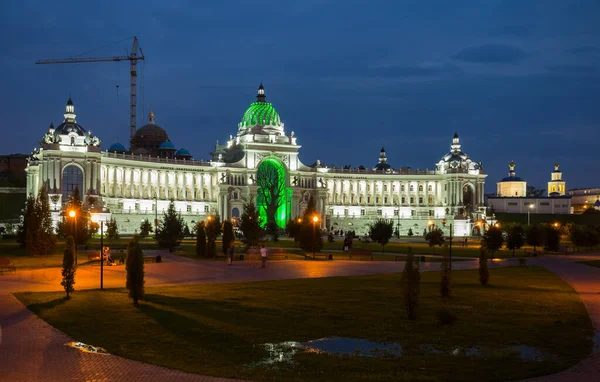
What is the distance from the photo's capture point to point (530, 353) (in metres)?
18.8

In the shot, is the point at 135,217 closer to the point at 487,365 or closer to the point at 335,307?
the point at 335,307

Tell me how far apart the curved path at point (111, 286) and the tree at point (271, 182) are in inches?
2977

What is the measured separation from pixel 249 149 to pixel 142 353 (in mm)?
113559

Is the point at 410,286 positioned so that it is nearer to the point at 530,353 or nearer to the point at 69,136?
the point at 530,353

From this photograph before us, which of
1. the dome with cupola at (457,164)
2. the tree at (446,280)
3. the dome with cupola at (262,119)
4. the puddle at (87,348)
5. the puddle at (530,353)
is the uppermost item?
the dome with cupola at (262,119)

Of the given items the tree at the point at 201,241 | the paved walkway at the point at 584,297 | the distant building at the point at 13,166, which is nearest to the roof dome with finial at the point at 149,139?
the distant building at the point at 13,166

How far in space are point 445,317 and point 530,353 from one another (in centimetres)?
460

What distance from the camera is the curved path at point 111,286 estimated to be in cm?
1609

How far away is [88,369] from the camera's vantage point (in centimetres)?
1639

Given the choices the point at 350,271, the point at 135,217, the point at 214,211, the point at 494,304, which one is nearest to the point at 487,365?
the point at 494,304

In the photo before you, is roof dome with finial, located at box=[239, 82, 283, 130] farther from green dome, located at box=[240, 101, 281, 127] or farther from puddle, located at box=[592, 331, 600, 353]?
puddle, located at box=[592, 331, 600, 353]

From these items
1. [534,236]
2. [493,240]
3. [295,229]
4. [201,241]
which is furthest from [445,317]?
[295,229]

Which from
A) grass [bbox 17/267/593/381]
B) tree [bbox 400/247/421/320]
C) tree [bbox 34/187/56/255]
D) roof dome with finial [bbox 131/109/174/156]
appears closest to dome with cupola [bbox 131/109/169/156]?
roof dome with finial [bbox 131/109/174/156]

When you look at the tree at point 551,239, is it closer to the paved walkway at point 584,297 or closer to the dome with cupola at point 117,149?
the paved walkway at point 584,297
